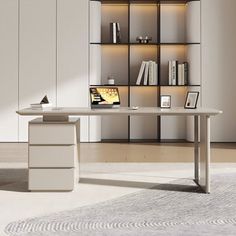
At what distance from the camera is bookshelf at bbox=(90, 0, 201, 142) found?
27.7 ft

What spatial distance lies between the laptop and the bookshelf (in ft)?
11.6

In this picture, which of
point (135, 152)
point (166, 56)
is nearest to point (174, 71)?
point (166, 56)

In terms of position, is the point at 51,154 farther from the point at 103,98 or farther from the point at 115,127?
the point at 115,127

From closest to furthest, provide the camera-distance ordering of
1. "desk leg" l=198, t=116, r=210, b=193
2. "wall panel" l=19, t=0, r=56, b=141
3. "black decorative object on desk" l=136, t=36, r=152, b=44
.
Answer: "desk leg" l=198, t=116, r=210, b=193, "wall panel" l=19, t=0, r=56, b=141, "black decorative object on desk" l=136, t=36, r=152, b=44

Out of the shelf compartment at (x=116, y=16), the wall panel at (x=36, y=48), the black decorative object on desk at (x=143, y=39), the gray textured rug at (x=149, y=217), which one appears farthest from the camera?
the shelf compartment at (x=116, y=16)

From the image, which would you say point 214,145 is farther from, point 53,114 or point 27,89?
point 53,114

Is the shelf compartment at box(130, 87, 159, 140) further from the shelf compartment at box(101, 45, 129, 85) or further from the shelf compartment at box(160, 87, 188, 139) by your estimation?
the shelf compartment at box(101, 45, 129, 85)

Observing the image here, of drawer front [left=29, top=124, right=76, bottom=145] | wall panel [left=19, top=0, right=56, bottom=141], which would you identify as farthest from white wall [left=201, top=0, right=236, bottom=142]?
drawer front [left=29, top=124, right=76, bottom=145]

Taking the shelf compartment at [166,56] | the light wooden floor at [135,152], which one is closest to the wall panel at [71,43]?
the light wooden floor at [135,152]

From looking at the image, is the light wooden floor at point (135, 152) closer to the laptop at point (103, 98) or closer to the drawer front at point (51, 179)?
the laptop at point (103, 98)

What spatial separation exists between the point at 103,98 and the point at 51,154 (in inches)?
29.5

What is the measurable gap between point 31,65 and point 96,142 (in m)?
1.58

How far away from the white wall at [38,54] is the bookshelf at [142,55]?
38 cm

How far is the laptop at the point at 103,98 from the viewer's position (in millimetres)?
4734
